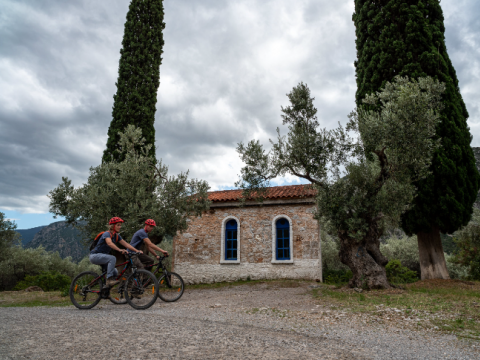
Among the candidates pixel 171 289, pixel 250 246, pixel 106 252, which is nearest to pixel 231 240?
pixel 250 246

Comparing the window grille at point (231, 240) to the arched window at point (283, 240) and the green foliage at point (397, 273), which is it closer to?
the arched window at point (283, 240)

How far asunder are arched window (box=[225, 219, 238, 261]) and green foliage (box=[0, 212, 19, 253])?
611 inches

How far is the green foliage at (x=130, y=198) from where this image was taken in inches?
415

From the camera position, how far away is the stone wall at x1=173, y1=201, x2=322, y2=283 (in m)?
14.1

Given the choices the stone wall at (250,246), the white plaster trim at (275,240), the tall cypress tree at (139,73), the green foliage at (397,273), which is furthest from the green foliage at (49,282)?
the green foliage at (397,273)

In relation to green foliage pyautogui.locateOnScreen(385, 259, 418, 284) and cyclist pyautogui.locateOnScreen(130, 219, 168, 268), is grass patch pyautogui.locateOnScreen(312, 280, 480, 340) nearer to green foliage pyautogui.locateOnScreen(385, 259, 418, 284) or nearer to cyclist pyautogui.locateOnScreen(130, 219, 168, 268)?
cyclist pyautogui.locateOnScreen(130, 219, 168, 268)

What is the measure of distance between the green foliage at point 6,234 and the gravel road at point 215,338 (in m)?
18.7

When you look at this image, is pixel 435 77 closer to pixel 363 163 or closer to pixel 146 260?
pixel 363 163

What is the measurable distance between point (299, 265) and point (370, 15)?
38.4 feet

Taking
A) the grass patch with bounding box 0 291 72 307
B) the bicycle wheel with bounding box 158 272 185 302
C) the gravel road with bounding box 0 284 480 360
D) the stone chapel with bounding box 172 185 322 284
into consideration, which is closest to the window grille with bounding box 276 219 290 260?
the stone chapel with bounding box 172 185 322 284

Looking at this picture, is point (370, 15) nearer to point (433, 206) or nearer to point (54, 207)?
point (433, 206)

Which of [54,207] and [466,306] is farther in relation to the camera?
[54,207]

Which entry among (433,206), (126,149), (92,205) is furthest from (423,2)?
(92,205)

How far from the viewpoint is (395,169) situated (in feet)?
29.8
